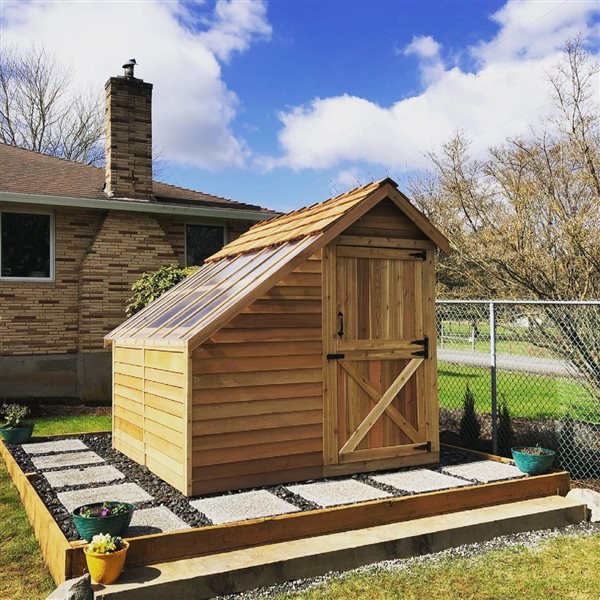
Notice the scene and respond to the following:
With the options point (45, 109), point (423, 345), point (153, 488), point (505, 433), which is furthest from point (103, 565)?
point (45, 109)

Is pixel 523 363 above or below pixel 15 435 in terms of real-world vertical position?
above

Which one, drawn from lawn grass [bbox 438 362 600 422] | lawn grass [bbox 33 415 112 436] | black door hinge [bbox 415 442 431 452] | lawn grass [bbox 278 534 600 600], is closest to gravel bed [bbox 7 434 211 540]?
lawn grass [bbox 278 534 600 600]

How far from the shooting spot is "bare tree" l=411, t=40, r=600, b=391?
298 inches

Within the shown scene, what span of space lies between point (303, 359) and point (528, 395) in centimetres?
888

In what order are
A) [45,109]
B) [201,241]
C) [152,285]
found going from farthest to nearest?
1. [45,109]
2. [201,241]
3. [152,285]

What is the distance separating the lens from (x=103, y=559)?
4090mm

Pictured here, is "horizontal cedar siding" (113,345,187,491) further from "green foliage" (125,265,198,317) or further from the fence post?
"green foliage" (125,265,198,317)

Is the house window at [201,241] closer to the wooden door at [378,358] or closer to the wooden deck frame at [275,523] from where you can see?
the wooden door at [378,358]

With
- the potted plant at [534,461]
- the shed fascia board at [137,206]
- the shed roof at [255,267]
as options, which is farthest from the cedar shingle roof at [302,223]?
the shed fascia board at [137,206]

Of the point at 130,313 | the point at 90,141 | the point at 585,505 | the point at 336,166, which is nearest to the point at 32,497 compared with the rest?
the point at 585,505

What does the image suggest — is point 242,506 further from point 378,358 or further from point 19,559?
point 378,358

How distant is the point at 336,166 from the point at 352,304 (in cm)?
1733

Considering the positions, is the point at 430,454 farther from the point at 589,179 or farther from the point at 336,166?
the point at 336,166

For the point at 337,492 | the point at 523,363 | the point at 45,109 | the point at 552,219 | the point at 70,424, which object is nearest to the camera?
the point at 337,492
